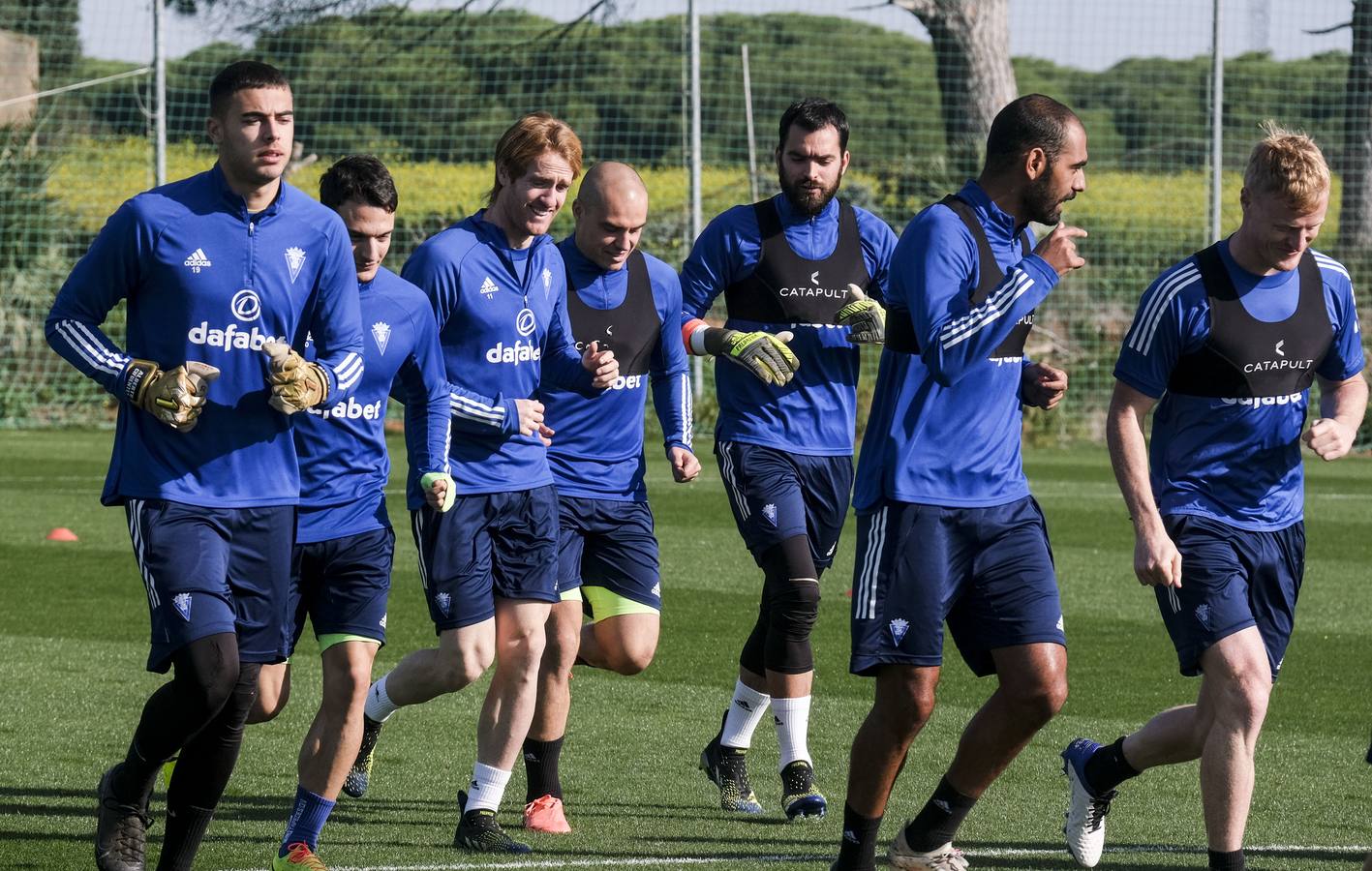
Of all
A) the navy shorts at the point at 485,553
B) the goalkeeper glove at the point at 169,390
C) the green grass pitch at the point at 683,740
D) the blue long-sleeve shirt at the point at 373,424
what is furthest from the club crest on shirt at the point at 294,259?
the green grass pitch at the point at 683,740

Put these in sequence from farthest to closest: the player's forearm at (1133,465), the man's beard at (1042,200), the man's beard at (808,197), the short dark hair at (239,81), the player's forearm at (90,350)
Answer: the man's beard at (808,197) < the man's beard at (1042,200) < the player's forearm at (1133,465) < the short dark hair at (239,81) < the player's forearm at (90,350)

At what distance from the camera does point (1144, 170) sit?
23969 mm

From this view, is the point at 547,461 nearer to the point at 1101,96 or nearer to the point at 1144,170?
the point at 1144,170

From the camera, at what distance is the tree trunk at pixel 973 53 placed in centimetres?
2339

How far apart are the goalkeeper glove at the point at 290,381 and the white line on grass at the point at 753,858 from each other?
141 cm

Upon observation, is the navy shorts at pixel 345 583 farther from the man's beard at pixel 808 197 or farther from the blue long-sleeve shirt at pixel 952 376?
the man's beard at pixel 808 197

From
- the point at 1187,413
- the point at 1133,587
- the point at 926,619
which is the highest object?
the point at 1187,413

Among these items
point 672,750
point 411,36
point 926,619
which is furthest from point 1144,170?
point 926,619

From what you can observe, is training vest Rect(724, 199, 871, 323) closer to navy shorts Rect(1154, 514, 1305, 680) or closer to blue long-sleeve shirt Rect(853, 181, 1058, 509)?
blue long-sleeve shirt Rect(853, 181, 1058, 509)

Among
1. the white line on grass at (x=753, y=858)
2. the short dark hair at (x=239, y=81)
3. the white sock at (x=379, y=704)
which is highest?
the short dark hair at (x=239, y=81)

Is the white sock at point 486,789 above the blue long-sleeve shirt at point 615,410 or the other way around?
the other way around

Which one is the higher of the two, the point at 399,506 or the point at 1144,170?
the point at 1144,170

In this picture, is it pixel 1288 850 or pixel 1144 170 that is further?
pixel 1144 170

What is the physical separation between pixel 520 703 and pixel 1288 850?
2.25m
